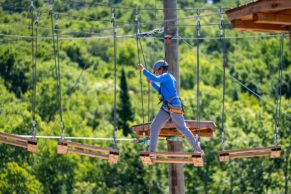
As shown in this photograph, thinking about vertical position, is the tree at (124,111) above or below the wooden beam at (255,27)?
below

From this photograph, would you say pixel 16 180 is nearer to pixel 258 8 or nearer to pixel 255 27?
pixel 255 27

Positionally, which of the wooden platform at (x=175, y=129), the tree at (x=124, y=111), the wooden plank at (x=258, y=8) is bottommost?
the tree at (x=124, y=111)

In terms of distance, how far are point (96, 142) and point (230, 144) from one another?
41.3 feet

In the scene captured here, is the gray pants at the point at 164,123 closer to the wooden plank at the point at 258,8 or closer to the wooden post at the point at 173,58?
the wooden post at the point at 173,58

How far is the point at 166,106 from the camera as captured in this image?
17.4 metres

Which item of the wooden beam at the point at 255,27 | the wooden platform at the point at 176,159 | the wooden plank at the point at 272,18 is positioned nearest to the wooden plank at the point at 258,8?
the wooden plank at the point at 272,18

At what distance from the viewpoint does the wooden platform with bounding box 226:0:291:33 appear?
40.2 feet

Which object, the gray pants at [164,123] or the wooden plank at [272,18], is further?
the gray pants at [164,123]

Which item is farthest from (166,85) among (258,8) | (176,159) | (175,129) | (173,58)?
(258,8)

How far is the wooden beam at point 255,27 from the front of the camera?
525 inches

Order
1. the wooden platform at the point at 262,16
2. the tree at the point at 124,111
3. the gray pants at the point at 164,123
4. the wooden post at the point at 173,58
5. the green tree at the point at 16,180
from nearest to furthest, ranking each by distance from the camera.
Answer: the wooden platform at the point at 262,16
the gray pants at the point at 164,123
the wooden post at the point at 173,58
the green tree at the point at 16,180
the tree at the point at 124,111

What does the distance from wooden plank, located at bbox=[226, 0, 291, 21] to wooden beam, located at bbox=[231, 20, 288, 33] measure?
288 millimetres

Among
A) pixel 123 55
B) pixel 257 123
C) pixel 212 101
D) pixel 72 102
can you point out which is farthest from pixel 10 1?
pixel 123 55

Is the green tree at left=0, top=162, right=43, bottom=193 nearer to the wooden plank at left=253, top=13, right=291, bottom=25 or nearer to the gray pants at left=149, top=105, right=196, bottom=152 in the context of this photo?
the gray pants at left=149, top=105, right=196, bottom=152
